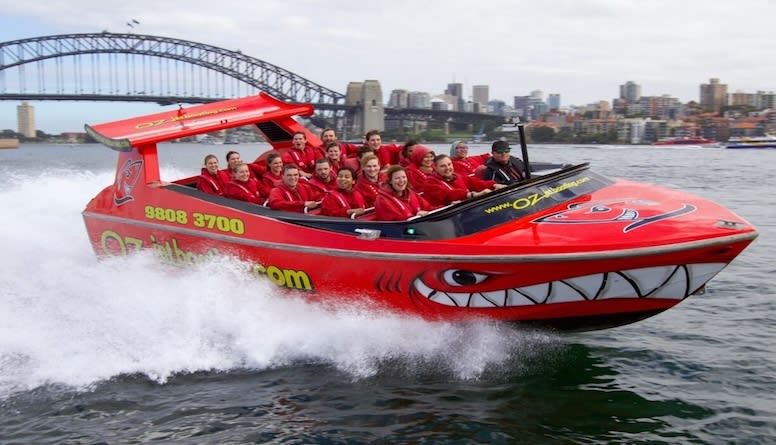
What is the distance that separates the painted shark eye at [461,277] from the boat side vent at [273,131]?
4955 millimetres

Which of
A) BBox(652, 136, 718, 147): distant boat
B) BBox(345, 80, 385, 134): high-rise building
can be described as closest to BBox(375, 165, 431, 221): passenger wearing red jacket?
BBox(345, 80, 385, 134): high-rise building

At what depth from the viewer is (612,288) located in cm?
576

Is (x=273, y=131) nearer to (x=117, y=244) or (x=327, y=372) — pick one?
(x=117, y=244)

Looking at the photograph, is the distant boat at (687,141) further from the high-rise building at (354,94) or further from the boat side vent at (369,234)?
the boat side vent at (369,234)

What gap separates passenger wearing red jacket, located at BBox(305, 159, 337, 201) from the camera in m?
7.62

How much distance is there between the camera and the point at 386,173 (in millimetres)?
6707

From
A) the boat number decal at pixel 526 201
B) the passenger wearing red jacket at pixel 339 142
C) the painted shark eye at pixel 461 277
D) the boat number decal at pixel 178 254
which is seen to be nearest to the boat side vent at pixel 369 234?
the painted shark eye at pixel 461 277

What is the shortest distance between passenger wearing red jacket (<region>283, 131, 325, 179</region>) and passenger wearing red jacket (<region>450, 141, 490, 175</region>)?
182cm

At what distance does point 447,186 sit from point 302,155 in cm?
291

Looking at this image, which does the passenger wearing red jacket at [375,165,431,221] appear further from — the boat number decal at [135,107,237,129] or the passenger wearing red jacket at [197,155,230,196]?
the boat number decal at [135,107,237,129]

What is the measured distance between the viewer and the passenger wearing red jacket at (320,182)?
25.0ft

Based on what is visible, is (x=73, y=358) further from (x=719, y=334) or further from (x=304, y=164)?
(x=719, y=334)

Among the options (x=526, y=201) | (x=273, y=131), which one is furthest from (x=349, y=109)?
(x=526, y=201)

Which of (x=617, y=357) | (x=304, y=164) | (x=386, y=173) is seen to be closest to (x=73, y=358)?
(x=386, y=173)
